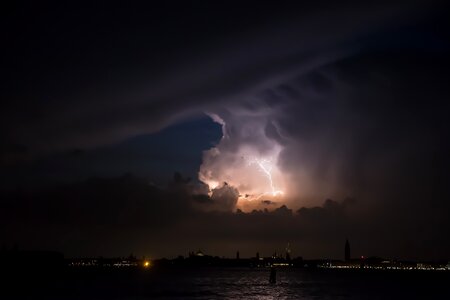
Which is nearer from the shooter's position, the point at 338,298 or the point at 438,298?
the point at 338,298

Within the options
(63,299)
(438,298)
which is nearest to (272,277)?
(438,298)

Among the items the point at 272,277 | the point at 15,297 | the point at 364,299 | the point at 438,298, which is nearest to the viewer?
the point at 15,297

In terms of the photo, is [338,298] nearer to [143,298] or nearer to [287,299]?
[287,299]

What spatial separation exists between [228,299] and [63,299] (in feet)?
80.5

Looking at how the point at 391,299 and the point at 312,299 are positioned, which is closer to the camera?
the point at 312,299

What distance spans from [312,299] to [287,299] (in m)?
3.89

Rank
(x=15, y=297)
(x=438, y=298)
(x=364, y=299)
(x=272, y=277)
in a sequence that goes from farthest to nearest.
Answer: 1. (x=272, y=277)
2. (x=438, y=298)
3. (x=364, y=299)
4. (x=15, y=297)

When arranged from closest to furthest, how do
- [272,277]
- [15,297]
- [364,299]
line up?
[15,297], [364,299], [272,277]

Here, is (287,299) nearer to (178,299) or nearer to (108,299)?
(178,299)

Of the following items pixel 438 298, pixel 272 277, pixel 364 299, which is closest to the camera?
pixel 364 299

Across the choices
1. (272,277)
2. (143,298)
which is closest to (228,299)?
(143,298)

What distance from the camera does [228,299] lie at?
8344 cm

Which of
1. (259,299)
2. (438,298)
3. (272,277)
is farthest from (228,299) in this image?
(272,277)

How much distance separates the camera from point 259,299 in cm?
8506
